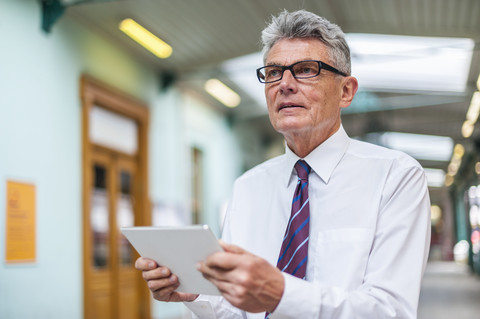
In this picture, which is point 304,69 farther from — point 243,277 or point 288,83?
point 243,277

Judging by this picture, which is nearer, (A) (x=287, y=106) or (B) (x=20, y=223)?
(A) (x=287, y=106)

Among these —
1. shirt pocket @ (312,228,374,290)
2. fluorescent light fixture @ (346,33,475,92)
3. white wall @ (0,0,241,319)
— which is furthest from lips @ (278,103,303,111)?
fluorescent light fixture @ (346,33,475,92)

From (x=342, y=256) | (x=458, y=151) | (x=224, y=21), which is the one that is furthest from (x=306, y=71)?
(x=458, y=151)

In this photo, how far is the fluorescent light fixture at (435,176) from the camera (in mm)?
23922

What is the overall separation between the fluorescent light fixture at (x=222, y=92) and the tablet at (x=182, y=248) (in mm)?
8131

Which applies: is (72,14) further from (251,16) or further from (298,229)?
(298,229)

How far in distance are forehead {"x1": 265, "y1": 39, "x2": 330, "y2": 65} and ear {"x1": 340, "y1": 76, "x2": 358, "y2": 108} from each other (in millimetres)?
127

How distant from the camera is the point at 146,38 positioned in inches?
285

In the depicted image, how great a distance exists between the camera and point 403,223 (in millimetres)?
1401

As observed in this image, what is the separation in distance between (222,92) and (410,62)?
10.2ft

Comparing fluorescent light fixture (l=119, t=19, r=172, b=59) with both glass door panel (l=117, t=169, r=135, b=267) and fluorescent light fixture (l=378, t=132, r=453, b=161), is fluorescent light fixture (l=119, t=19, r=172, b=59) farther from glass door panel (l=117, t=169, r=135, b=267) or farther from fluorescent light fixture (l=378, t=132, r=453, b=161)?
fluorescent light fixture (l=378, t=132, r=453, b=161)

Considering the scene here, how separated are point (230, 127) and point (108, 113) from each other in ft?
15.1

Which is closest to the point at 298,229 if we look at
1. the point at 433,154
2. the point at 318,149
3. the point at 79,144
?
the point at 318,149

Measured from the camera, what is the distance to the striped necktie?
1491 millimetres
